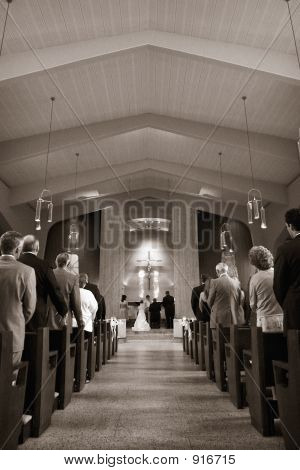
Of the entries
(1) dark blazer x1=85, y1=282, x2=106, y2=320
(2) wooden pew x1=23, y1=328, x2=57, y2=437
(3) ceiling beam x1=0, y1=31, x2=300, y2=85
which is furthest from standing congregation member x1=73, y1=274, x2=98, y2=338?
(3) ceiling beam x1=0, y1=31, x2=300, y2=85

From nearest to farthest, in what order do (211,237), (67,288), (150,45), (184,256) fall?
1. (67,288)
2. (150,45)
3. (184,256)
4. (211,237)

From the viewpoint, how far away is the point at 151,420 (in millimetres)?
2324

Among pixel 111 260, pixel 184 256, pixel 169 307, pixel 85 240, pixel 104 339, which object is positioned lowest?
pixel 104 339

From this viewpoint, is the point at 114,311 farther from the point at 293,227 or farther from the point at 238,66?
the point at 293,227

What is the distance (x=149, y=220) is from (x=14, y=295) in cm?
939

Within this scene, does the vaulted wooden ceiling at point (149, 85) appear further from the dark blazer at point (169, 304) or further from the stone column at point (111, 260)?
the dark blazer at point (169, 304)

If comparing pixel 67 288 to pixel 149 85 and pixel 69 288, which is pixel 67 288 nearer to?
pixel 69 288

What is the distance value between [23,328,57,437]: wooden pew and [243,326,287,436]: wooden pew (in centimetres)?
125

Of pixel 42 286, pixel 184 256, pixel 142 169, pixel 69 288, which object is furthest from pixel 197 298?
pixel 184 256

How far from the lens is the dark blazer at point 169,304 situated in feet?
39.9

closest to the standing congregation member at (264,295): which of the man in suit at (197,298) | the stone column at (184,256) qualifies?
the man in suit at (197,298)

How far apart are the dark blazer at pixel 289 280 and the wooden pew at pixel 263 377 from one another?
0.99 feet

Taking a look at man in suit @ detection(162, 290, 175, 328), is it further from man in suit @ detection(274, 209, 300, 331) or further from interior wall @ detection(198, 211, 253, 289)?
man in suit @ detection(274, 209, 300, 331)

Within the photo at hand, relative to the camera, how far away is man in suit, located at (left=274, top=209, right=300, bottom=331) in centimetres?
185
